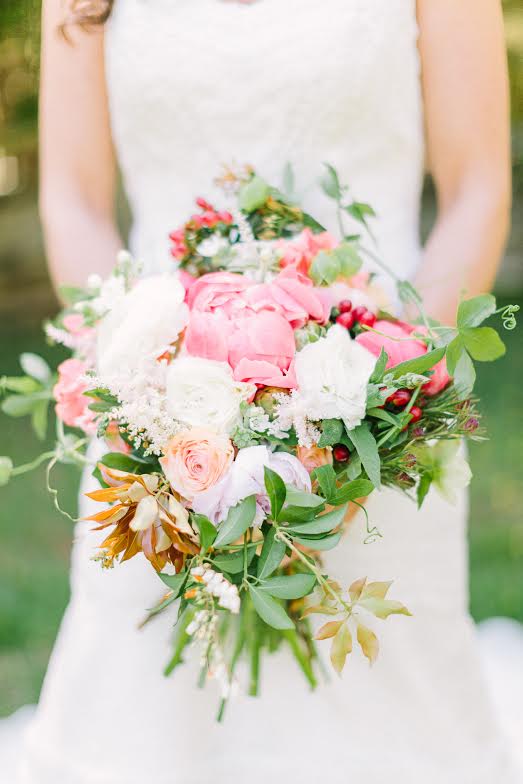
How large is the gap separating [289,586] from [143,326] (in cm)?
42

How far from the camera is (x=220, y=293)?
1396 millimetres

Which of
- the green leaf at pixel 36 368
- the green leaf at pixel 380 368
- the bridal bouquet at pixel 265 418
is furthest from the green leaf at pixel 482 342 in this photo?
the green leaf at pixel 36 368

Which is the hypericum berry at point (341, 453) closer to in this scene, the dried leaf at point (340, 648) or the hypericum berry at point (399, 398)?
the hypericum berry at point (399, 398)

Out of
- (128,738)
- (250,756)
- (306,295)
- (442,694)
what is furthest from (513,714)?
(306,295)

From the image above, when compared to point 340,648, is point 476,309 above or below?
above

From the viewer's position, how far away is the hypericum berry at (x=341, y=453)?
1.34 m

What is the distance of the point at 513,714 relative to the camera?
2.65m

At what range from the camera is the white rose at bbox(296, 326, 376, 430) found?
4.17 feet

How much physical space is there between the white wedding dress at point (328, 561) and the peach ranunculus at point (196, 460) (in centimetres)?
61

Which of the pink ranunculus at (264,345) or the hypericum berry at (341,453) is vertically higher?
the pink ranunculus at (264,345)

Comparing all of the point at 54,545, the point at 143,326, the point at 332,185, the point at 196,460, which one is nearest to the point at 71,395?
the point at 143,326

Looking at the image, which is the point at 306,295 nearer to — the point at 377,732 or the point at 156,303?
the point at 156,303

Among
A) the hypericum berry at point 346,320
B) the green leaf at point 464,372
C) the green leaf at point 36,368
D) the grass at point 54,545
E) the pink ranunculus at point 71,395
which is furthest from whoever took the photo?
the grass at point 54,545

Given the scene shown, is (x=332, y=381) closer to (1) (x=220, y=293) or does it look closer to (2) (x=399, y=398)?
(2) (x=399, y=398)
